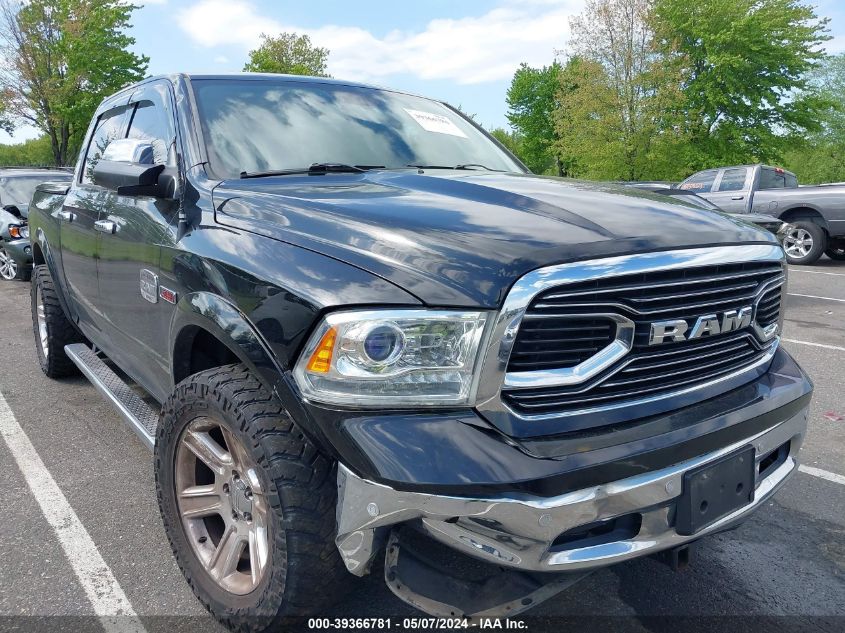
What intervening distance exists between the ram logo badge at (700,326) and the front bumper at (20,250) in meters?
10.1

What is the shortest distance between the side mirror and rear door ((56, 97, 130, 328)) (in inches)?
23.4

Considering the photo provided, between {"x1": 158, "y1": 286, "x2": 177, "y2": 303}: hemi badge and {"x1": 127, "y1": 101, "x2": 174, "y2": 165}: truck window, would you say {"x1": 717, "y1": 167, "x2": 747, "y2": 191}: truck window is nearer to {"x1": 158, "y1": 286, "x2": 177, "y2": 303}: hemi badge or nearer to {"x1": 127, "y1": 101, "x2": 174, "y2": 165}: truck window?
{"x1": 127, "y1": 101, "x2": 174, "y2": 165}: truck window

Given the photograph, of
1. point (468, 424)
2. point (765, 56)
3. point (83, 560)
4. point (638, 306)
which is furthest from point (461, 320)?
point (765, 56)

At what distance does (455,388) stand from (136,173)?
5.27 ft

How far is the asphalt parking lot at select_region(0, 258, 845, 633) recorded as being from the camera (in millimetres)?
2342

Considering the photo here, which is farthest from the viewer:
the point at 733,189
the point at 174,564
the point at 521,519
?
the point at 733,189

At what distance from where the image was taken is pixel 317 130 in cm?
300

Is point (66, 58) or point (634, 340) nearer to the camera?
point (634, 340)

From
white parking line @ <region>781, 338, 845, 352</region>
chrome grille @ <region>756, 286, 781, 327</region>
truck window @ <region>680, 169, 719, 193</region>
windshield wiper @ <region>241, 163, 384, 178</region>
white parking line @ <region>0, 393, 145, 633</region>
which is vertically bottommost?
white parking line @ <region>0, 393, 145, 633</region>

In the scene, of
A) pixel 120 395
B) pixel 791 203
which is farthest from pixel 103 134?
pixel 791 203

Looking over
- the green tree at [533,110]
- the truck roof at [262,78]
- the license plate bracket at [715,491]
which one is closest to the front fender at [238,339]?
the license plate bracket at [715,491]

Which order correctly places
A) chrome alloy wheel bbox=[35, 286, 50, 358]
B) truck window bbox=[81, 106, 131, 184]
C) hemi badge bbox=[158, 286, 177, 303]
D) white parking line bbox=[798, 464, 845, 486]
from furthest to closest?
chrome alloy wheel bbox=[35, 286, 50, 358]
truck window bbox=[81, 106, 131, 184]
white parking line bbox=[798, 464, 845, 486]
hemi badge bbox=[158, 286, 177, 303]

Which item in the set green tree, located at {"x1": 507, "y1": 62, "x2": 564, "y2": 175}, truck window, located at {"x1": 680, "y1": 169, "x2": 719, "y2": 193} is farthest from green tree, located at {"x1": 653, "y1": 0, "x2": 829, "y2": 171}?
green tree, located at {"x1": 507, "y1": 62, "x2": 564, "y2": 175}

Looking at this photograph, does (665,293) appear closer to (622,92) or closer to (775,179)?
(775,179)
